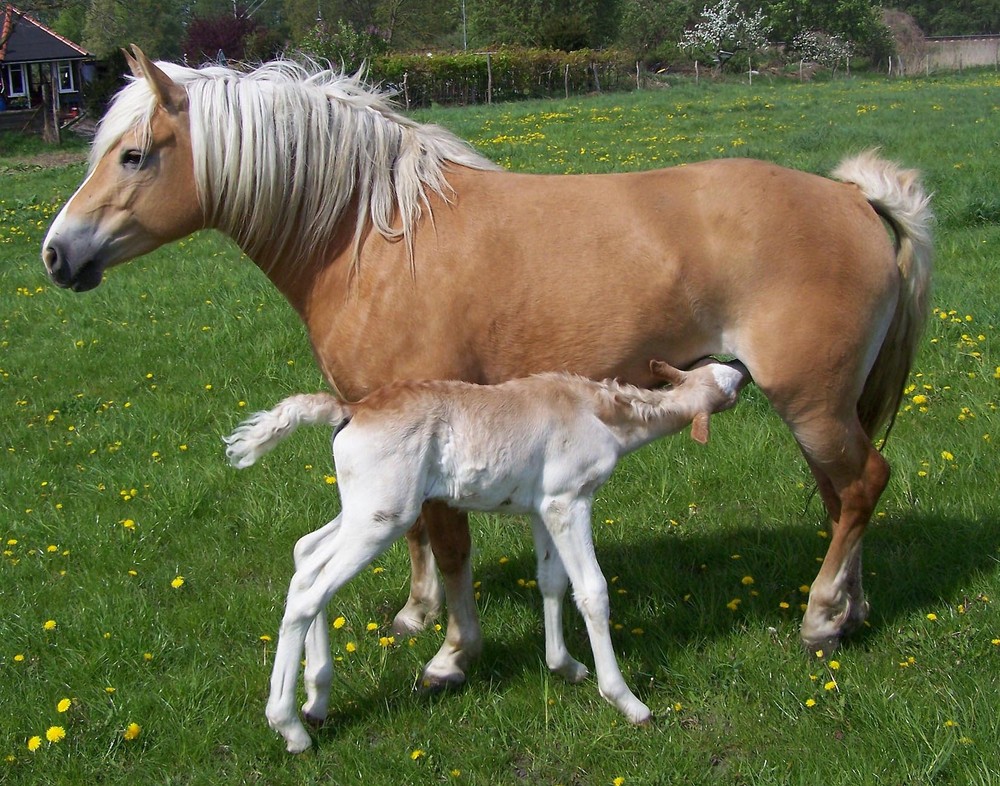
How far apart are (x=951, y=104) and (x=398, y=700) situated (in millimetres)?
20739

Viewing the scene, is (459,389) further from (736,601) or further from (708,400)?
(736,601)

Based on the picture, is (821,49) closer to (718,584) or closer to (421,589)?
(718,584)

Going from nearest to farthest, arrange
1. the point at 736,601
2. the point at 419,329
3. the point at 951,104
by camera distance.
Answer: the point at 419,329
the point at 736,601
the point at 951,104

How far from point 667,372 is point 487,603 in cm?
139

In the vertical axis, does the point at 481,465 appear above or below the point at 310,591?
above

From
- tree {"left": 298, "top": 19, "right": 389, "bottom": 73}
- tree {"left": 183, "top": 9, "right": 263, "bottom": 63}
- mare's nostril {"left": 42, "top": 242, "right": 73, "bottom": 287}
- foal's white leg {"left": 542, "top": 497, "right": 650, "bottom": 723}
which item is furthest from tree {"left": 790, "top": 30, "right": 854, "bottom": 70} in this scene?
mare's nostril {"left": 42, "top": 242, "right": 73, "bottom": 287}

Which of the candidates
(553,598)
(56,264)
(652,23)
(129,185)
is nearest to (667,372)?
(553,598)

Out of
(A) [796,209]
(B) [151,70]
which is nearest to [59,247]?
(B) [151,70]

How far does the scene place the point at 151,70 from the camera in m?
3.43

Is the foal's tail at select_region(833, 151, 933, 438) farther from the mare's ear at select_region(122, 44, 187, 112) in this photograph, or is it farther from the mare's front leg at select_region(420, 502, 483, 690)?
the mare's ear at select_region(122, 44, 187, 112)

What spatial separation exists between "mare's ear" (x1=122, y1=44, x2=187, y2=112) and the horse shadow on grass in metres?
2.29

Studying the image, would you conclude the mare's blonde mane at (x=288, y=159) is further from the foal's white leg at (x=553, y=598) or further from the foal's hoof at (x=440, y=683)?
the foal's hoof at (x=440, y=683)

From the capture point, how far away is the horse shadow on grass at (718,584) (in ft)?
12.4

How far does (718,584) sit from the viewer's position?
13.7 feet
